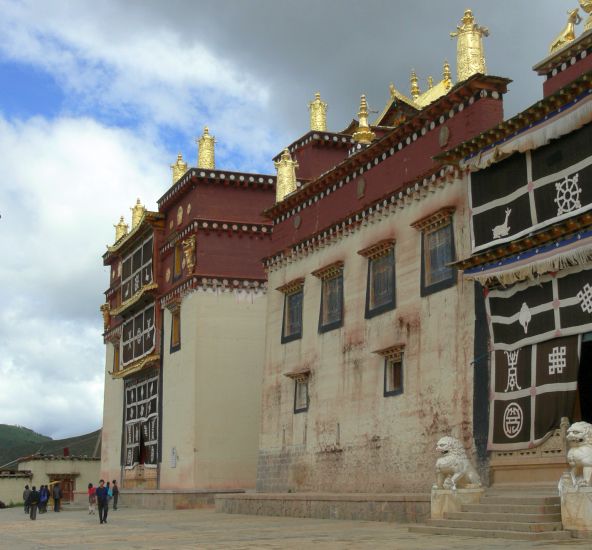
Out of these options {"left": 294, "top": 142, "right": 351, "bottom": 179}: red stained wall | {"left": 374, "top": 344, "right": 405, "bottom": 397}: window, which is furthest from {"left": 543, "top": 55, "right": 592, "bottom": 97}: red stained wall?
{"left": 294, "top": 142, "right": 351, "bottom": 179}: red stained wall

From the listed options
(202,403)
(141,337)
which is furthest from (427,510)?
(141,337)

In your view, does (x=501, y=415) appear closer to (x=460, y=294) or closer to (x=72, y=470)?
(x=460, y=294)

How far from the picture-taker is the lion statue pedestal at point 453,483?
16.1 meters

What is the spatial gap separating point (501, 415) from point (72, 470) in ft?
125

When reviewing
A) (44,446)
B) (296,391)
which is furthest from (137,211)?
(44,446)

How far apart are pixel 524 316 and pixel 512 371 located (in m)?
1.05

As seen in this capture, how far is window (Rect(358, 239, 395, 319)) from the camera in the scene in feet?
71.7

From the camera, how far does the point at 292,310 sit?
26.6 metres

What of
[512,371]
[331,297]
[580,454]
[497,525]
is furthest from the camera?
[331,297]

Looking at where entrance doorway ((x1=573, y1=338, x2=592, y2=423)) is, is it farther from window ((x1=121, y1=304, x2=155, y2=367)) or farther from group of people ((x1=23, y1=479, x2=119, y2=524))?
window ((x1=121, y1=304, x2=155, y2=367))

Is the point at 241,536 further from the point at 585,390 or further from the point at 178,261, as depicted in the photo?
the point at 178,261

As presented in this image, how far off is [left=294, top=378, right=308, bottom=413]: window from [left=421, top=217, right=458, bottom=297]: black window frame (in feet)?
19.6

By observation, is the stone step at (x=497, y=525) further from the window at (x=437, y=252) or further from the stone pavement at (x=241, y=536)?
the window at (x=437, y=252)

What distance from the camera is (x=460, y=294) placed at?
18969 mm
